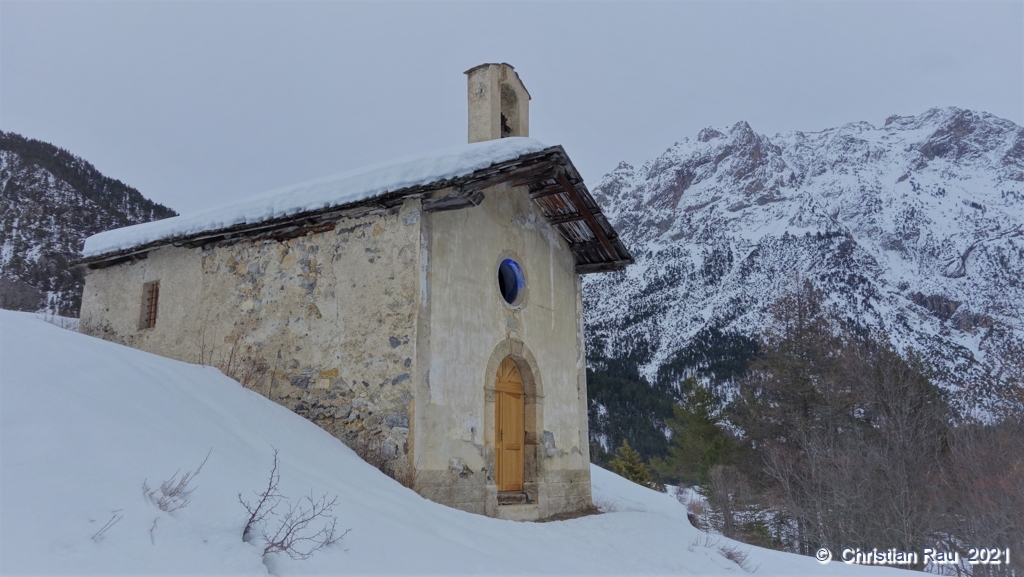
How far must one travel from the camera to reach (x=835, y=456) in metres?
22.9

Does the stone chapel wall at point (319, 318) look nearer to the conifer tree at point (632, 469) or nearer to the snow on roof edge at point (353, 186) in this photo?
the snow on roof edge at point (353, 186)

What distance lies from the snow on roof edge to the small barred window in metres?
0.72

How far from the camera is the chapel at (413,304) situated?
8062 mm

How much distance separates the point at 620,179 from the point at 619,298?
73046 millimetres

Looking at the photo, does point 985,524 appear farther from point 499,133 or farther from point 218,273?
point 218,273

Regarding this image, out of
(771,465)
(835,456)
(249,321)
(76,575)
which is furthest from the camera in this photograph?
(771,465)

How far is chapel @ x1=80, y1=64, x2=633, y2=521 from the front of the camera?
26.5 feet

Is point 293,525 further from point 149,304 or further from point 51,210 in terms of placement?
point 51,210

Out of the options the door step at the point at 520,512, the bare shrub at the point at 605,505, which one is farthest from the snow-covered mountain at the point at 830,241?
the door step at the point at 520,512

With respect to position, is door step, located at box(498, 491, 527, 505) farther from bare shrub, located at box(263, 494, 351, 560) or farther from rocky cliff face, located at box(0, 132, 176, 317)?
rocky cliff face, located at box(0, 132, 176, 317)

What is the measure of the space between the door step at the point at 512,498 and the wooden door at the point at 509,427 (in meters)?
0.08

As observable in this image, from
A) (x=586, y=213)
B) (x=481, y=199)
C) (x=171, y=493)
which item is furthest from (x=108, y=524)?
(x=586, y=213)

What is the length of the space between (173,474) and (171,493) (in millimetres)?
277

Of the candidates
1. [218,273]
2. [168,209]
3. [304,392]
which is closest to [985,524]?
[304,392]
